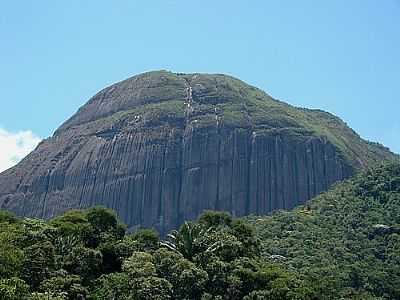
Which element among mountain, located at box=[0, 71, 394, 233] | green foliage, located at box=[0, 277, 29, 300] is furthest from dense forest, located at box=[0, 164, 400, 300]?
mountain, located at box=[0, 71, 394, 233]

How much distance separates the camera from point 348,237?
269 ft

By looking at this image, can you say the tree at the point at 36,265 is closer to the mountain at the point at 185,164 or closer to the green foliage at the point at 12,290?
the green foliage at the point at 12,290

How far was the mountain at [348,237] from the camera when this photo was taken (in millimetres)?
64688

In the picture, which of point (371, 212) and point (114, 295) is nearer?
point (114, 295)

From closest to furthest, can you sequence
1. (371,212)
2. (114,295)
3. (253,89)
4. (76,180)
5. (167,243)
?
1. (114,295)
2. (167,243)
3. (371,212)
4. (76,180)
5. (253,89)

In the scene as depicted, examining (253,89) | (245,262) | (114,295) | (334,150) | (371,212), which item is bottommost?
(114,295)

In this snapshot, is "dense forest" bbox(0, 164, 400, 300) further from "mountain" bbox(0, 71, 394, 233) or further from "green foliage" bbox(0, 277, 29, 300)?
"mountain" bbox(0, 71, 394, 233)

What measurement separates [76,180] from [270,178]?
36765 millimetres

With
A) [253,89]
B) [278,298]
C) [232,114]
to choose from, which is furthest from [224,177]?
→ [278,298]

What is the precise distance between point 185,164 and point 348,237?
50.2 m

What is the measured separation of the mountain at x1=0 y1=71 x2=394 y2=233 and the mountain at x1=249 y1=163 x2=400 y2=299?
19.2 meters

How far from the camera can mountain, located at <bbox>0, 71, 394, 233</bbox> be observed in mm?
123812

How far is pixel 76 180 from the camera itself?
130 metres

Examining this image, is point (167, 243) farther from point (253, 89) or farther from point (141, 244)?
point (253, 89)
